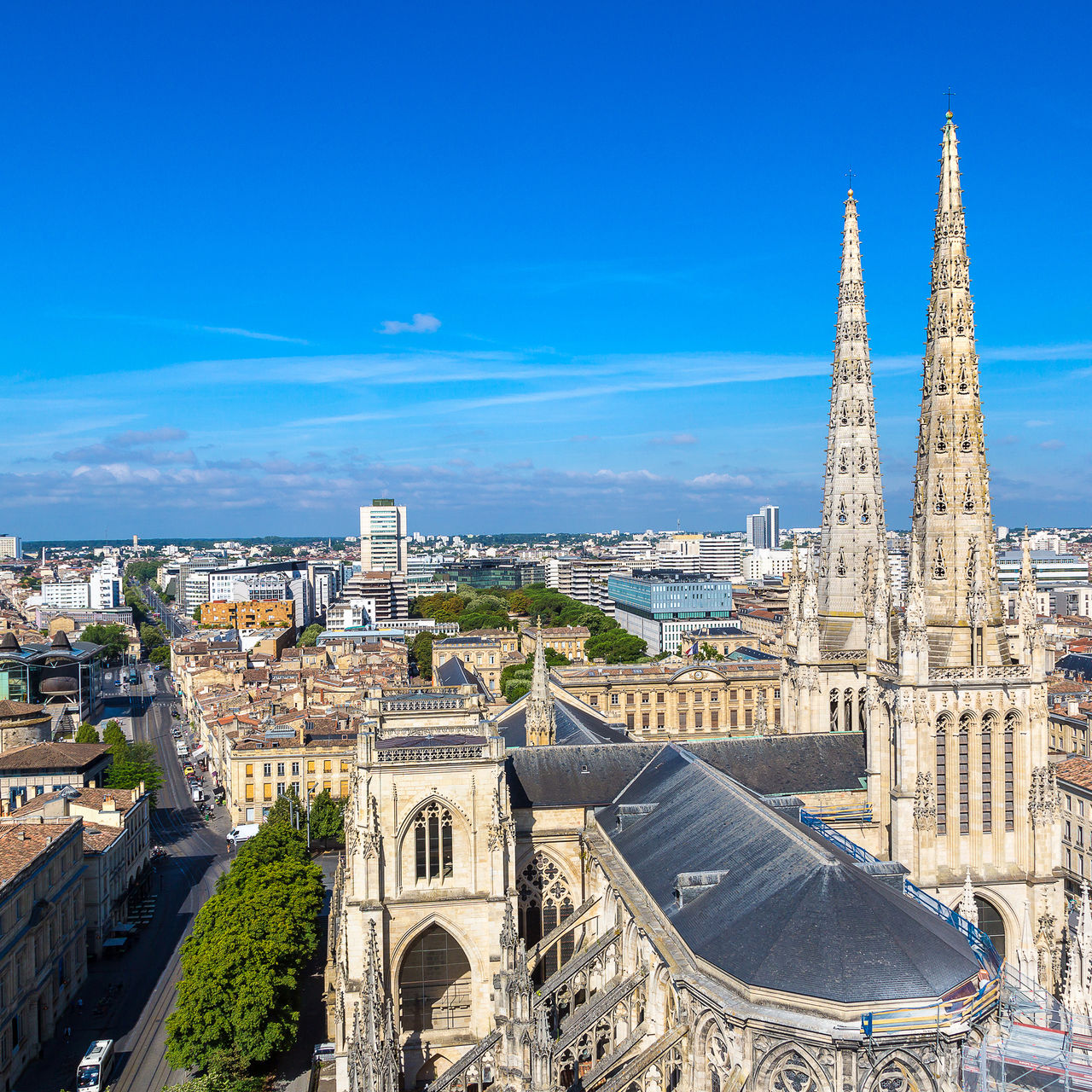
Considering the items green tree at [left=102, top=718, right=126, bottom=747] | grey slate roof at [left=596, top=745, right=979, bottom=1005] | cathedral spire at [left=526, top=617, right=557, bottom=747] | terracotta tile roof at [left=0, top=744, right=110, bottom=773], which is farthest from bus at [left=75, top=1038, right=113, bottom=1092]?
green tree at [left=102, top=718, right=126, bottom=747]

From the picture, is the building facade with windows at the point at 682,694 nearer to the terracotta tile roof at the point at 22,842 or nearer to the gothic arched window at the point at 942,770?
the terracotta tile roof at the point at 22,842

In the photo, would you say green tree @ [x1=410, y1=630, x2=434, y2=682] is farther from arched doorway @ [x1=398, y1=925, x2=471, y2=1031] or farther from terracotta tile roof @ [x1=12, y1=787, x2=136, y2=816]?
arched doorway @ [x1=398, y1=925, x2=471, y2=1031]

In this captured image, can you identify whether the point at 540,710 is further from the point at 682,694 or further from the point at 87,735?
the point at 87,735

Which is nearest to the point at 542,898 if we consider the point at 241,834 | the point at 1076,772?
the point at 1076,772

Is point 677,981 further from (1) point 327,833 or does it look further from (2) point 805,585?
(1) point 327,833

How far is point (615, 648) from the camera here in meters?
157

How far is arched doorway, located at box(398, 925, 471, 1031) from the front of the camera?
39031 mm

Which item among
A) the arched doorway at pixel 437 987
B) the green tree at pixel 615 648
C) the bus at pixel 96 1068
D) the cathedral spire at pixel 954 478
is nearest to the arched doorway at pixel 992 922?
the cathedral spire at pixel 954 478

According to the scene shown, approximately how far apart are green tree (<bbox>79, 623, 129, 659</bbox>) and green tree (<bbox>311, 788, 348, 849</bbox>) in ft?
362

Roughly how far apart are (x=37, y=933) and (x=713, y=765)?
33746 mm

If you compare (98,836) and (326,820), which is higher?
(98,836)

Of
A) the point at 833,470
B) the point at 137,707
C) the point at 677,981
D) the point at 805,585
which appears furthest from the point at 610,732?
the point at 137,707

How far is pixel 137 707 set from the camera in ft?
471

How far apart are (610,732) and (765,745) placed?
64.7ft
